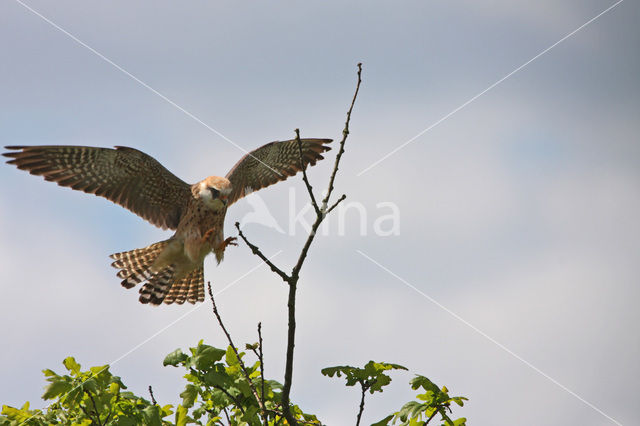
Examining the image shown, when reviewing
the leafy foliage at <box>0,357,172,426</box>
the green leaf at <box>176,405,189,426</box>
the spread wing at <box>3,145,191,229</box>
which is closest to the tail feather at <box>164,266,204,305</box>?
the spread wing at <box>3,145,191,229</box>

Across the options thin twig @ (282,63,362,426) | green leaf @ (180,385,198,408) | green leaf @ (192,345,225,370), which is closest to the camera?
thin twig @ (282,63,362,426)

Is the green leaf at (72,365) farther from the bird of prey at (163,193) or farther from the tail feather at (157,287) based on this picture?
the tail feather at (157,287)

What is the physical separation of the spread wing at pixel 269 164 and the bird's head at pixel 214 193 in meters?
0.53

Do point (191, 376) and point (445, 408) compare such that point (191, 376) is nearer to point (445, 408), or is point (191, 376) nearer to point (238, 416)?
point (238, 416)

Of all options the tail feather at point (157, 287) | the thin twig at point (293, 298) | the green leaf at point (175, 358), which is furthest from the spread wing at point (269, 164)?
the thin twig at point (293, 298)

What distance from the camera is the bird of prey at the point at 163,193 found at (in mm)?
5918

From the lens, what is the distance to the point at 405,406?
3.40 metres

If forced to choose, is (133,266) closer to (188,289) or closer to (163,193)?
(188,289)

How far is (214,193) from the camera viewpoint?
588cm

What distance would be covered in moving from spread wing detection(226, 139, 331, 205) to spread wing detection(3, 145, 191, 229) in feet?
2.19

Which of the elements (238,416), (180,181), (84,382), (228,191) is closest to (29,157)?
(180,181)

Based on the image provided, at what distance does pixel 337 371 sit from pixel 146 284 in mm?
3577

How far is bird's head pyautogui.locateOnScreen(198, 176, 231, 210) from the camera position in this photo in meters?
5.88

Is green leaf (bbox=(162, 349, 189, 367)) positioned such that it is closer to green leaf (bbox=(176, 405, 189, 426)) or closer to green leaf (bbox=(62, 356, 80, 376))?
green leaf (bbox=(176, 405, 189, 426))
